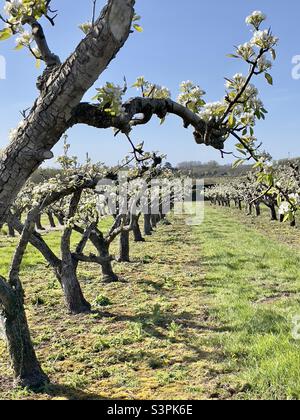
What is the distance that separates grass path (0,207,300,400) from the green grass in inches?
0.8

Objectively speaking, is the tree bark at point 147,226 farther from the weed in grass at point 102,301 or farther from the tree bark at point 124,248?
the weed in grass at point 102,301

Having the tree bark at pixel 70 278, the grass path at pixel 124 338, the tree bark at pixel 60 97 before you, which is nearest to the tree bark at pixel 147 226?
the grass path at pixel 124 338

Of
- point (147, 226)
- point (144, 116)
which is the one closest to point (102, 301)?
point (144, 116)

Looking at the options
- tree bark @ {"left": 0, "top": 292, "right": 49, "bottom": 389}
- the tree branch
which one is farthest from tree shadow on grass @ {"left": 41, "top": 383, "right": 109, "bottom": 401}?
the tree branch

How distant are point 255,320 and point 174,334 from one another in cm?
186

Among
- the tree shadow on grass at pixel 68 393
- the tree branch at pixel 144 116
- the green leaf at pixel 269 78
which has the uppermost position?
the green leaf at pixel 269 78

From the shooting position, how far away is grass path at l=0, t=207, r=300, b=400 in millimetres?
6777

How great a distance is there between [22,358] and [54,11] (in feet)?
18.3

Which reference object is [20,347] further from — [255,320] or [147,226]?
[147,226]

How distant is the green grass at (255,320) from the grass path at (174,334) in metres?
0.02

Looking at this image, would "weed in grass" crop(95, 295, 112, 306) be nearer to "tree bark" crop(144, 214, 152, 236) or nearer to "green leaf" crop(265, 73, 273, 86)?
"green leaf" crop(265, 73, 273, 86)

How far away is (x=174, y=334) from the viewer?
9398 mm

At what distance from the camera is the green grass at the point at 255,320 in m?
6.50

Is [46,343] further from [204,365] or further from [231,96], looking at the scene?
[231,96]
